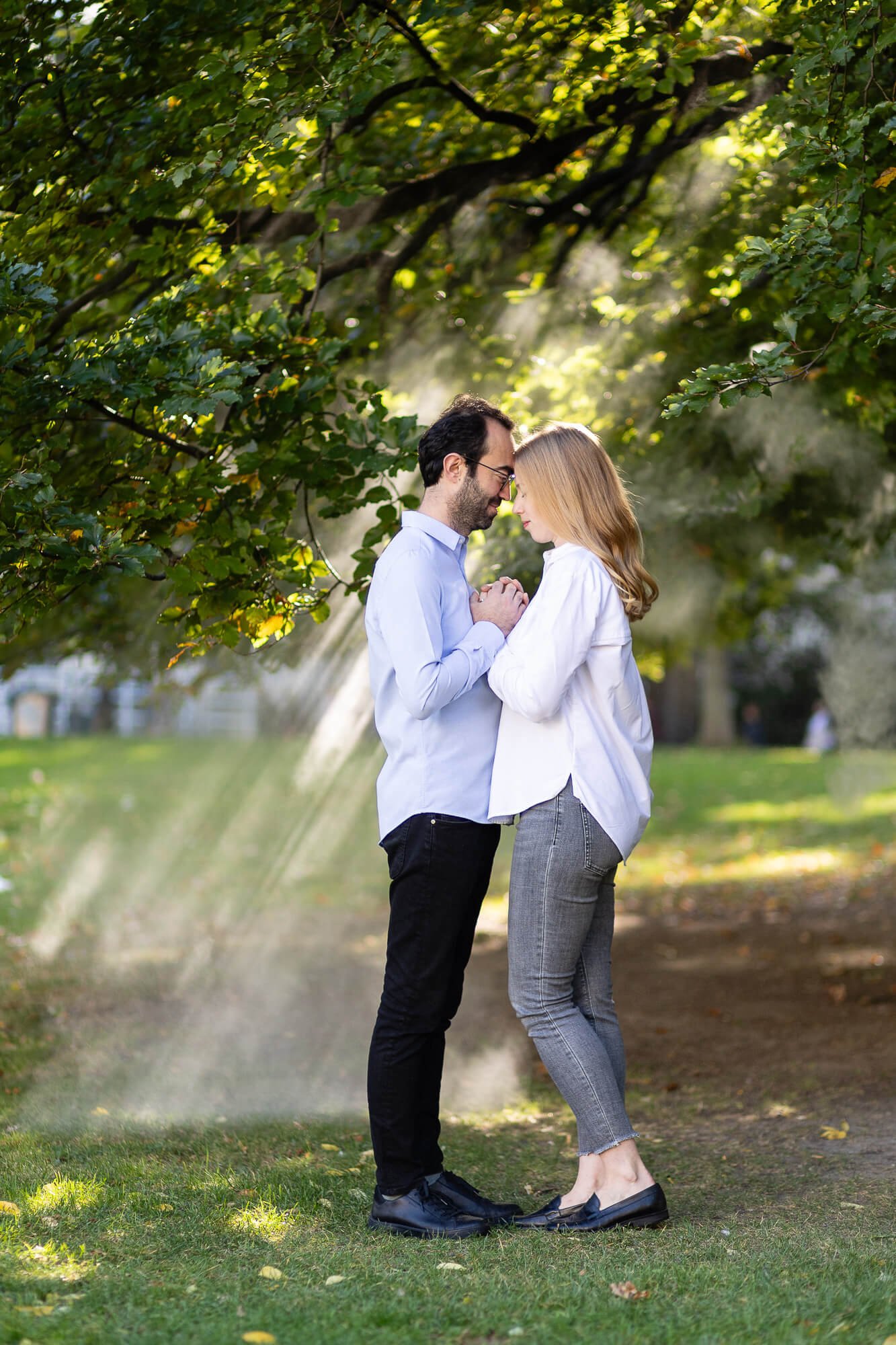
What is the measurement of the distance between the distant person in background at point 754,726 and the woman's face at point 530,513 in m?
28.3

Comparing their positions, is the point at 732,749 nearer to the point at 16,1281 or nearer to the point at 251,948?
the point at 251,948

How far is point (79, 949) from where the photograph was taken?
9.93 meters

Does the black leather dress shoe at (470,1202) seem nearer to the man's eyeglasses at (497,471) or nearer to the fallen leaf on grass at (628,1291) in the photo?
the fallen leaf on grass at (628,1291)

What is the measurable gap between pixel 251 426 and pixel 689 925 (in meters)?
7.63

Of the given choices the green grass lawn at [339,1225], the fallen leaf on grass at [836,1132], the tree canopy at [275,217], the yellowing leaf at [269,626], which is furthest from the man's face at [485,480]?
the fallen leaf on grass at [836,1132]

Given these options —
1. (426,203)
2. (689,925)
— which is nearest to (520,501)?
(426,203)

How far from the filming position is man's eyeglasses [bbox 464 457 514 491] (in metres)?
4.00

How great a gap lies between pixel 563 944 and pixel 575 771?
48 centimetres

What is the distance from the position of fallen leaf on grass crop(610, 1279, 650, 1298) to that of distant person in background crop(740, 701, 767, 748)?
94.3ft

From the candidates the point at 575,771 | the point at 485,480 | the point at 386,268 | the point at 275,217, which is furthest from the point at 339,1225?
the point at 386,268

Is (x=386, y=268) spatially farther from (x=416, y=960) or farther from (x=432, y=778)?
(x=416, y=960)

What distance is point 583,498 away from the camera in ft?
12.7

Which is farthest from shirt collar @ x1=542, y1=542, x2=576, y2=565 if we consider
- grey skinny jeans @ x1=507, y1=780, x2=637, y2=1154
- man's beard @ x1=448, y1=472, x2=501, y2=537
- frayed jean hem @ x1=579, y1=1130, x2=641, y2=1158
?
frayed jean hem @ x1=579, y1=1130, x2=641, y2=1158

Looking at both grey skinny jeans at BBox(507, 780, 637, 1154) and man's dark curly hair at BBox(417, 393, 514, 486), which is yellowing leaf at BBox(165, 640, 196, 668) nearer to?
man's dark curly hair at BBox(417, 393, 514, 486)
